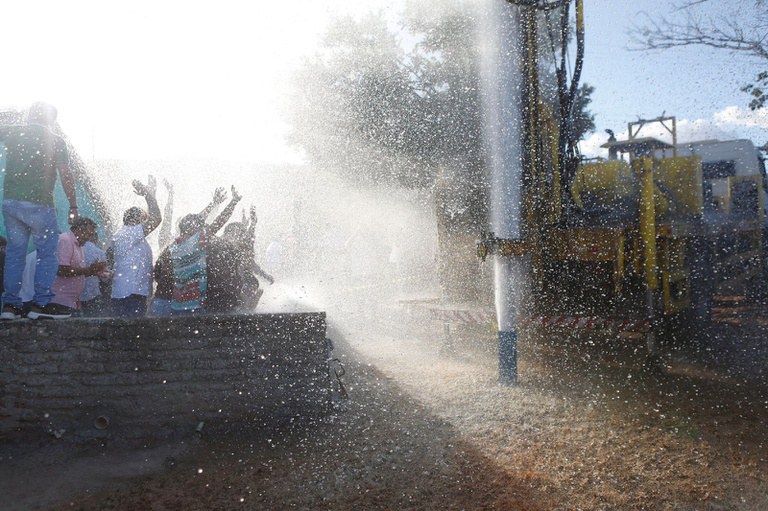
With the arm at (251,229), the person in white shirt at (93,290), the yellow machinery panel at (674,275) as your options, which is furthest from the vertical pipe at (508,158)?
the person in white shirt at (93,290)

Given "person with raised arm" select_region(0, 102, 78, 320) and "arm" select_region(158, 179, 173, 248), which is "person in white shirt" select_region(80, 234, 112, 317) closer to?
"person with raised arm" select_region(0, 102, 78, 320)

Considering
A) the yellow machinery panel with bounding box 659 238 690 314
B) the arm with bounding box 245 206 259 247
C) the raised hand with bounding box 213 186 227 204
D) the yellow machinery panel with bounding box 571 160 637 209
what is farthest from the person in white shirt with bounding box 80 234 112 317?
the yellow machinery panel with bounding box 571 160 637 209

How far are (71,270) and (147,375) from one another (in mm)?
1235

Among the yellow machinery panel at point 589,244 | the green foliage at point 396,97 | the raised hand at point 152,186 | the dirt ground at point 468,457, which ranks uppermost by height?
the green foliage at point 396,97

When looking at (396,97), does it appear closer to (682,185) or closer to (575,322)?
(682,185)

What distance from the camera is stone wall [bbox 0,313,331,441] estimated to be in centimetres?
382

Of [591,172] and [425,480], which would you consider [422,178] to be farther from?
[425,480]

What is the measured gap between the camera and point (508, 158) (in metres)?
6.75

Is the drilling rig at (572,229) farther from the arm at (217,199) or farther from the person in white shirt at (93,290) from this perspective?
the person in white shirt at (93,290)

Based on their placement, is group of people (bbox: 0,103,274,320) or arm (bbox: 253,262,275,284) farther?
arm (bbox: 253,262,275,284)

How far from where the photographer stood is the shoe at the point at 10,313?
392 cm

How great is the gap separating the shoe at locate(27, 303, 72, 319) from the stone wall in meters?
0.11

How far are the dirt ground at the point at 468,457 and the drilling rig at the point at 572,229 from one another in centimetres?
88

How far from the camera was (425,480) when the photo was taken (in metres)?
3.38
